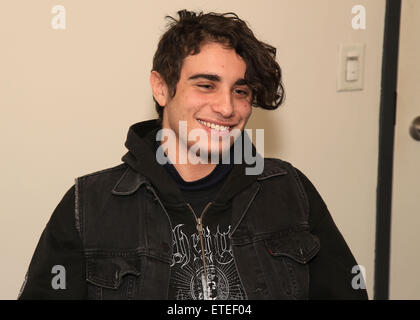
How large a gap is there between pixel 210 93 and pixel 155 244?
0.36 m

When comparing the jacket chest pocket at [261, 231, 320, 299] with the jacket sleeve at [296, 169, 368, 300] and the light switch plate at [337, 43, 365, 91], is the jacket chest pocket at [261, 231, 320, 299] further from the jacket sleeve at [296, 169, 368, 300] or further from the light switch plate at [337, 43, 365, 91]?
the light switch plate at [337, 43, 365, 91]

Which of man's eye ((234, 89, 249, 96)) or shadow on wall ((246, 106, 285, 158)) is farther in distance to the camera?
shadow on wall ((246, 106, 285, 158))

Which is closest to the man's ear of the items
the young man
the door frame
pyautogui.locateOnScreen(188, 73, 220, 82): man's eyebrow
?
the young man

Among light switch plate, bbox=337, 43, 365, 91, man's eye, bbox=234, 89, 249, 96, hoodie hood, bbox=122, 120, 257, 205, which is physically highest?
light switch plate, bbox=337, 43, 365, 91

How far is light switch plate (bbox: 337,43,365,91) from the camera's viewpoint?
193 cm

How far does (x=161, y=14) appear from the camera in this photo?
1.67 meters

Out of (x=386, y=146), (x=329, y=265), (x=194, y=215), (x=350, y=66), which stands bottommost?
(x=329, y=265)

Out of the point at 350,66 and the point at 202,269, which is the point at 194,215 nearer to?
the point at 202,269

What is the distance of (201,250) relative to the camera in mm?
1417

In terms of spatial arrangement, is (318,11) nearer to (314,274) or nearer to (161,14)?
(161,14)

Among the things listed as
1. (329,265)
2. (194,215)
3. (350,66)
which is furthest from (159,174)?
(350,66)

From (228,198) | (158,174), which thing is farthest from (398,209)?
(158,174)

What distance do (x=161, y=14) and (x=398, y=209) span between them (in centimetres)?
105

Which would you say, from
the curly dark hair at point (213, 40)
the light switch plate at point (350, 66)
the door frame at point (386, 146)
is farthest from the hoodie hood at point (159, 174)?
the door frame at point (386, 146)
